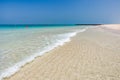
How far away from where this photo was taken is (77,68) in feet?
18.7

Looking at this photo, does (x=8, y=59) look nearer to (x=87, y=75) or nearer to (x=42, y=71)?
(x=42, y=71)

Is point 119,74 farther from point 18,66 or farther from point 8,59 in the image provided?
point 8,59

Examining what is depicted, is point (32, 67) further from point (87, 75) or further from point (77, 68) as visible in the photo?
point (87, 75)

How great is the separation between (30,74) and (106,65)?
280cm

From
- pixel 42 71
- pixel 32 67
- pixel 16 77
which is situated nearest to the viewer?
pixel 16 77

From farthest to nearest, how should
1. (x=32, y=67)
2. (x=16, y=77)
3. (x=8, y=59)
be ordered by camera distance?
(x=8, y=59) < (x=32, y=67) < (x=16, y=77)

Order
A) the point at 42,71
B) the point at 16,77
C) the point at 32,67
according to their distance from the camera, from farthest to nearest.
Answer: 1. the point at 32,67
2. the point at 42,71
3. the point at 16,77

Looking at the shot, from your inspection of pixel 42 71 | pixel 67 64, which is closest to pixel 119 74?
pixel 67 64

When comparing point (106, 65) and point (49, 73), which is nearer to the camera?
point (49, 73)

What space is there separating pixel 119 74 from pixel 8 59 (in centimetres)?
461

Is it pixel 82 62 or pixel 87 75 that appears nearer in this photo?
pixel 87 75

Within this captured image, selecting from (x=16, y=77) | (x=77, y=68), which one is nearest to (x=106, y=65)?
(x=77, y=68)

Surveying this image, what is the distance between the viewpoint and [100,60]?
6.80 m

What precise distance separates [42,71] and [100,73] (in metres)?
1.88
